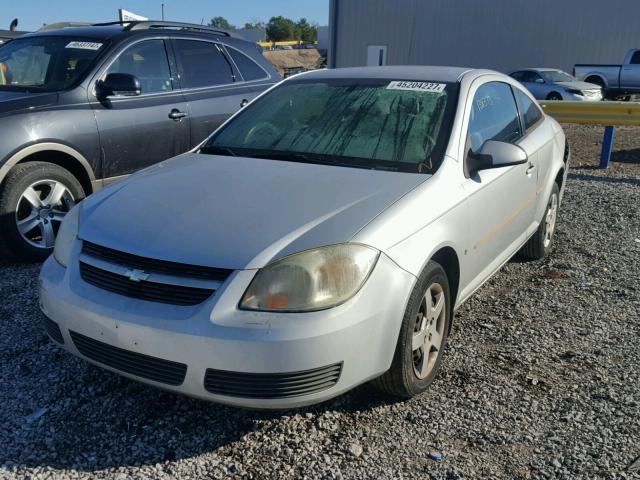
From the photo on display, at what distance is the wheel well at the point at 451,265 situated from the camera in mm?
3049

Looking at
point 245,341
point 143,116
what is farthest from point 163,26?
point 245,341

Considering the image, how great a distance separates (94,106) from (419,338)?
135 inches

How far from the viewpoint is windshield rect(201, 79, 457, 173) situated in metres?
3.36

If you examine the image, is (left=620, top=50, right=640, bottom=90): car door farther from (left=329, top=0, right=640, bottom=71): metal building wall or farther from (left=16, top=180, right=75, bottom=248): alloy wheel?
(left=16, top=180, right=75, bottom=248): alloy wheel

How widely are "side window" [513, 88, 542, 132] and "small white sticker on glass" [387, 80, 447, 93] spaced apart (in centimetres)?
114

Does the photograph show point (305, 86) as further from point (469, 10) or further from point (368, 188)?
point (469, 10)

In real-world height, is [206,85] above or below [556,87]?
above

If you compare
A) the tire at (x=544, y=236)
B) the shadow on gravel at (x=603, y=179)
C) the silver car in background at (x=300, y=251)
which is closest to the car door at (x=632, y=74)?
the shadow on gravel at (x=603, y=179)

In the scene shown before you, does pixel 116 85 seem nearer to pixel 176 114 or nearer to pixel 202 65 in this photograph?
pixel 176 114

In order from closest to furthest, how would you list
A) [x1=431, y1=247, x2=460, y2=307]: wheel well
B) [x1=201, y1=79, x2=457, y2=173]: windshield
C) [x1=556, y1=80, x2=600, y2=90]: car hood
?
[x1=431, y1=247, x2=460, y2=307]: wheel well, [x1=201, y1=79, x2=457, y2=173]: windshield, [x1=556, y1=80, x2=600, y2=90]: car hood

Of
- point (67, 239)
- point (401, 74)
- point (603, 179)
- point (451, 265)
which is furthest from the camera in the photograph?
point (603, 179)

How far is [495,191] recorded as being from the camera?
3.61m

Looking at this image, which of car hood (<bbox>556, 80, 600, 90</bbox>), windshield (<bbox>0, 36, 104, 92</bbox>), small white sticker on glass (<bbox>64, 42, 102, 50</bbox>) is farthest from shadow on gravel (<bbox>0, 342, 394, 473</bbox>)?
car hood (<bbox>556, 80, 600, 90</bbox>)

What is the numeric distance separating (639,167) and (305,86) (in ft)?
24.5
